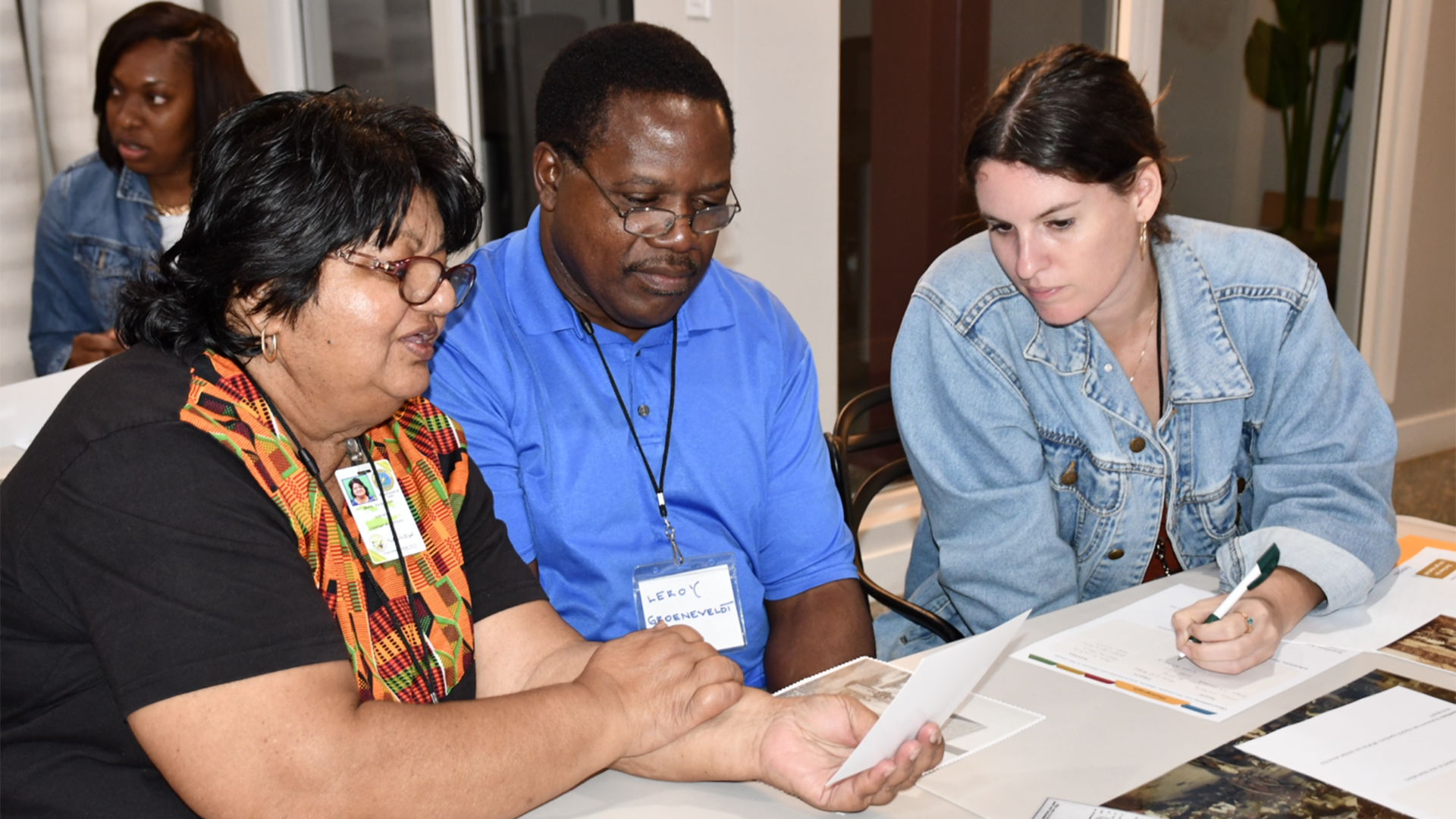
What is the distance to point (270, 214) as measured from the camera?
1.11 meters

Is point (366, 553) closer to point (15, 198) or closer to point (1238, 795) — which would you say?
point (1238, 795)

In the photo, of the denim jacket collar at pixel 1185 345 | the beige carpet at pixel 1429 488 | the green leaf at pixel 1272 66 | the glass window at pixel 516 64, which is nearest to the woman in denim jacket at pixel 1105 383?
the denim jacket collar at pixel 1185 345

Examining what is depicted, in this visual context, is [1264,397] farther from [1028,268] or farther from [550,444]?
[550,444]

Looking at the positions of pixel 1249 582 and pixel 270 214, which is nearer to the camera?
pixel 270 214

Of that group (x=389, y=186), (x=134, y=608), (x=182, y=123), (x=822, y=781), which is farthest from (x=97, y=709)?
(x=182, y=123)

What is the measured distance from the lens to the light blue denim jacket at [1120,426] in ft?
5.90

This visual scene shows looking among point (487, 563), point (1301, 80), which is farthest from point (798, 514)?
point (1301, 80)

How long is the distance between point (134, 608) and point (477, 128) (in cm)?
241

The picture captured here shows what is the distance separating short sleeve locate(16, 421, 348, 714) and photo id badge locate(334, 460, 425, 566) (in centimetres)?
20

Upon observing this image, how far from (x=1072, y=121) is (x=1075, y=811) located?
106cm

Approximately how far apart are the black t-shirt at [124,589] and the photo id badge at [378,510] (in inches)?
6.5

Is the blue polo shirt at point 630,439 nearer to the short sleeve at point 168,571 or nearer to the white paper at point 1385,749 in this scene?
the short sleeve at point 168,571

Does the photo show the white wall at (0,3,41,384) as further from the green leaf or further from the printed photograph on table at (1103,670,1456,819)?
the green leaf

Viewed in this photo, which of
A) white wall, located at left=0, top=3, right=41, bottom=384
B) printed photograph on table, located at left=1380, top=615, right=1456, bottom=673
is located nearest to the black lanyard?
printed photograph on table, located at left=1380, top=615, right=1456, bottom=673
